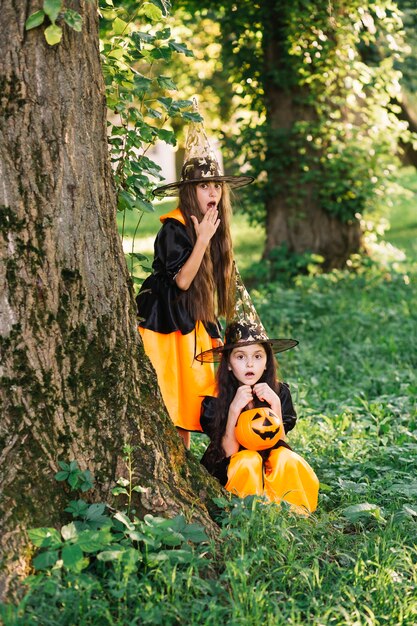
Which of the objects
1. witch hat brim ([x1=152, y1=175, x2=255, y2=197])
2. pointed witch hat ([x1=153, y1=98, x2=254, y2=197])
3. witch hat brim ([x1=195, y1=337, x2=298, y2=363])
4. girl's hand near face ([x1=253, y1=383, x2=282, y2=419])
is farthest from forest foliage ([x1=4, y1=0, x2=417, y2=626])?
witch hat brim ([x1=195, y1=337, x2=298, y2=363])

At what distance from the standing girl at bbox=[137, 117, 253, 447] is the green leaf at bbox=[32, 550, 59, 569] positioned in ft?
5.16

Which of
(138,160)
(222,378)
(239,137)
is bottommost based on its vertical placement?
(222,378)

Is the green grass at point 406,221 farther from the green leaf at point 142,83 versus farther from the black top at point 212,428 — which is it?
the green leaf at point 142,83

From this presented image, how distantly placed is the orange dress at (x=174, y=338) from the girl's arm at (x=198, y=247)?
75 millimetres

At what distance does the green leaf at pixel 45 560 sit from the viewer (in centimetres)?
269

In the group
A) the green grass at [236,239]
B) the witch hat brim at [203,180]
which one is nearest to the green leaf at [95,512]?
the witch hat brim at [203,180]

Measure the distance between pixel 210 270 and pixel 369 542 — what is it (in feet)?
4.97

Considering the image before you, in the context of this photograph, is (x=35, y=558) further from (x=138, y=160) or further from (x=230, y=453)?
(x=138, y=160)

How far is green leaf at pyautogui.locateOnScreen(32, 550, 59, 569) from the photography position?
2.69 m

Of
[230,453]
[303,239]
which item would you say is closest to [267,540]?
[230,453]

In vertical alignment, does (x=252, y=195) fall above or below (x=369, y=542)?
above

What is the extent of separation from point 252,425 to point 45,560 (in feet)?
4.42

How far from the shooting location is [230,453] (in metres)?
3.98

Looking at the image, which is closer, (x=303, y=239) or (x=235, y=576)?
(x=235, y=576)
